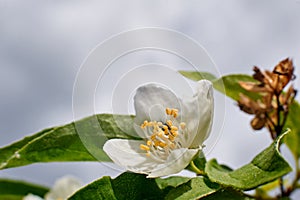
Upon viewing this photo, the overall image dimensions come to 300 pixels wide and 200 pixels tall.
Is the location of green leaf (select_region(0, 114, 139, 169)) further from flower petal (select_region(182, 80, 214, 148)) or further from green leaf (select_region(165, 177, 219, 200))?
green leaf (select_region(165, 177, 219, 200))

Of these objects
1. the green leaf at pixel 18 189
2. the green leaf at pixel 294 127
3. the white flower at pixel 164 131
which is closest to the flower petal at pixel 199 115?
the white flower at pixel 164 131

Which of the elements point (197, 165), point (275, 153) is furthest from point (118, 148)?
point (275, 153)

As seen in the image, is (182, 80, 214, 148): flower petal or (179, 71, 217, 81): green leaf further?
(179, 71, 217, 81): green leaf

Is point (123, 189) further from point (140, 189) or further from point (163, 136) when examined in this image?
point (163, 136)

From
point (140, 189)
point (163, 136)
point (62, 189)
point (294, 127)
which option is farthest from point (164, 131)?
point (294, 127)

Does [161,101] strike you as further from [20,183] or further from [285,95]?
[20,183]

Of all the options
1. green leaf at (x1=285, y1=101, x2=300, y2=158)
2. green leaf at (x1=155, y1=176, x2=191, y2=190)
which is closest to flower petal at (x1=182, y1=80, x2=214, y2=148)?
green leaf at (x1=155, y1=176, x2=191, y2=190)

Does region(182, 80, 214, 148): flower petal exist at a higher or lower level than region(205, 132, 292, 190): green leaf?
higher
